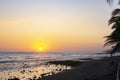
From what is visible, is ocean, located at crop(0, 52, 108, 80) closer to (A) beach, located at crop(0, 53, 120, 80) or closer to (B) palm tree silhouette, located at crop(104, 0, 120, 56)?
(A) beach, located at crop(0, 53, 120, 80)

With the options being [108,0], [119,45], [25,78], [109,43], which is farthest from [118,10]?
[25,78]

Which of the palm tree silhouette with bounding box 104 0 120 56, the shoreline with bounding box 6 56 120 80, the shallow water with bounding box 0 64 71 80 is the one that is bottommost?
the shallow water with bounding box 0 64 71 80

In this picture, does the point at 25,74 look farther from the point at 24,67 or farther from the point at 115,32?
the point at 115,32

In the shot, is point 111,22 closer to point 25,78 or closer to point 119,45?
point 119,45

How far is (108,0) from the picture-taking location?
929cm

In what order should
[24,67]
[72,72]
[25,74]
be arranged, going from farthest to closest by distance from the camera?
[24,67], [25,74], [72,72]

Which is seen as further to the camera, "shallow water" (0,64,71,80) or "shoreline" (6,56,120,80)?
"shallow water" (0,64,71,80)

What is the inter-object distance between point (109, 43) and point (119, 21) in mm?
2370

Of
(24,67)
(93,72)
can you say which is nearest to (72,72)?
(93,72)

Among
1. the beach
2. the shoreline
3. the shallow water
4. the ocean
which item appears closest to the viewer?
the shoreline

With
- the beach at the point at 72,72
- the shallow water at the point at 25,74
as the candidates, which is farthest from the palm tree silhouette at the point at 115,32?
the shallow water at the point at 25,74

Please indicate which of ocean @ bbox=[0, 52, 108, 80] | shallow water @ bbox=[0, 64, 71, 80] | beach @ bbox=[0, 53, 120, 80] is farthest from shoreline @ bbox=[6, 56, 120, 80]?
ocean @ bbox=[0, 52, 108, 80]

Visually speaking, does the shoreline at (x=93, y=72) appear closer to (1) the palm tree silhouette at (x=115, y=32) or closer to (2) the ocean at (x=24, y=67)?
(1) the palm tree silhouette at (x=115, y=32)

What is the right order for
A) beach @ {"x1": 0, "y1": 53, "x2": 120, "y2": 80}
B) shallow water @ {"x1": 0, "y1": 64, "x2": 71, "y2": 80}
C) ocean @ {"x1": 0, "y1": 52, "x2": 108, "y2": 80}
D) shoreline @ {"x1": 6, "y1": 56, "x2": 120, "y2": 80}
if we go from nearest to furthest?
shoreline @ {"x1": 6, "y1": 56, "x2": 120, "y2": 80} < beach @ {"x1": 0, "y1": 53, "x2": 120, "y2": 80} < shallow water @ {"x1": 0, "y1": 64, "x2": 71, "y2": 80} < ocean @ {"x1": 0, "y1": 52, "x2": 108, "y2": 80}
